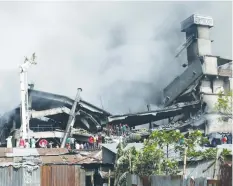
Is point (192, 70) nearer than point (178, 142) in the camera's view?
No

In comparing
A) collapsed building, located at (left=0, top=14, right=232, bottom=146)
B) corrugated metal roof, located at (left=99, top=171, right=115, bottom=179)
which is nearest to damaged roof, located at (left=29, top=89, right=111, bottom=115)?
collapsed building, located at (left=0, top=14, right=232, bottom=146)

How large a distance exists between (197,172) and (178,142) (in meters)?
2.00

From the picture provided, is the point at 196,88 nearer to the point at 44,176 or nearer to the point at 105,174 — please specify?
the point at 105,174

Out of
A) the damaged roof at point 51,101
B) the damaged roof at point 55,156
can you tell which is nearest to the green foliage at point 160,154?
the damaged roof at point 55,156

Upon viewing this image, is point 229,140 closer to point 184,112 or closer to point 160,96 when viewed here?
point 184,112

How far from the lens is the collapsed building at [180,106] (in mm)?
42188

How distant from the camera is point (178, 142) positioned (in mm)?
24000

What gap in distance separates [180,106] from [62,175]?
1222 inches

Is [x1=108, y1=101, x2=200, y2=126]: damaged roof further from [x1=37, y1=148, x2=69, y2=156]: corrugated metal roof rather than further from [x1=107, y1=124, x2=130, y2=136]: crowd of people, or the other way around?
[x1=37, y1=148, x2=69, y2=156]: corrugated metal roof

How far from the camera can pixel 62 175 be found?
2472cm

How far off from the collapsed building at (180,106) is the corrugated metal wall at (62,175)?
1384cm

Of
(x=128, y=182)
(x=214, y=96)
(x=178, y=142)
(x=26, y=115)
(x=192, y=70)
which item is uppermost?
(x=192, y=70)

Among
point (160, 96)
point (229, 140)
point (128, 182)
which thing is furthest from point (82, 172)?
point (160, 96)

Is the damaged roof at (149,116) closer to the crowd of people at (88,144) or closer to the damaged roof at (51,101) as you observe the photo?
the damaged roof at (51,101)
